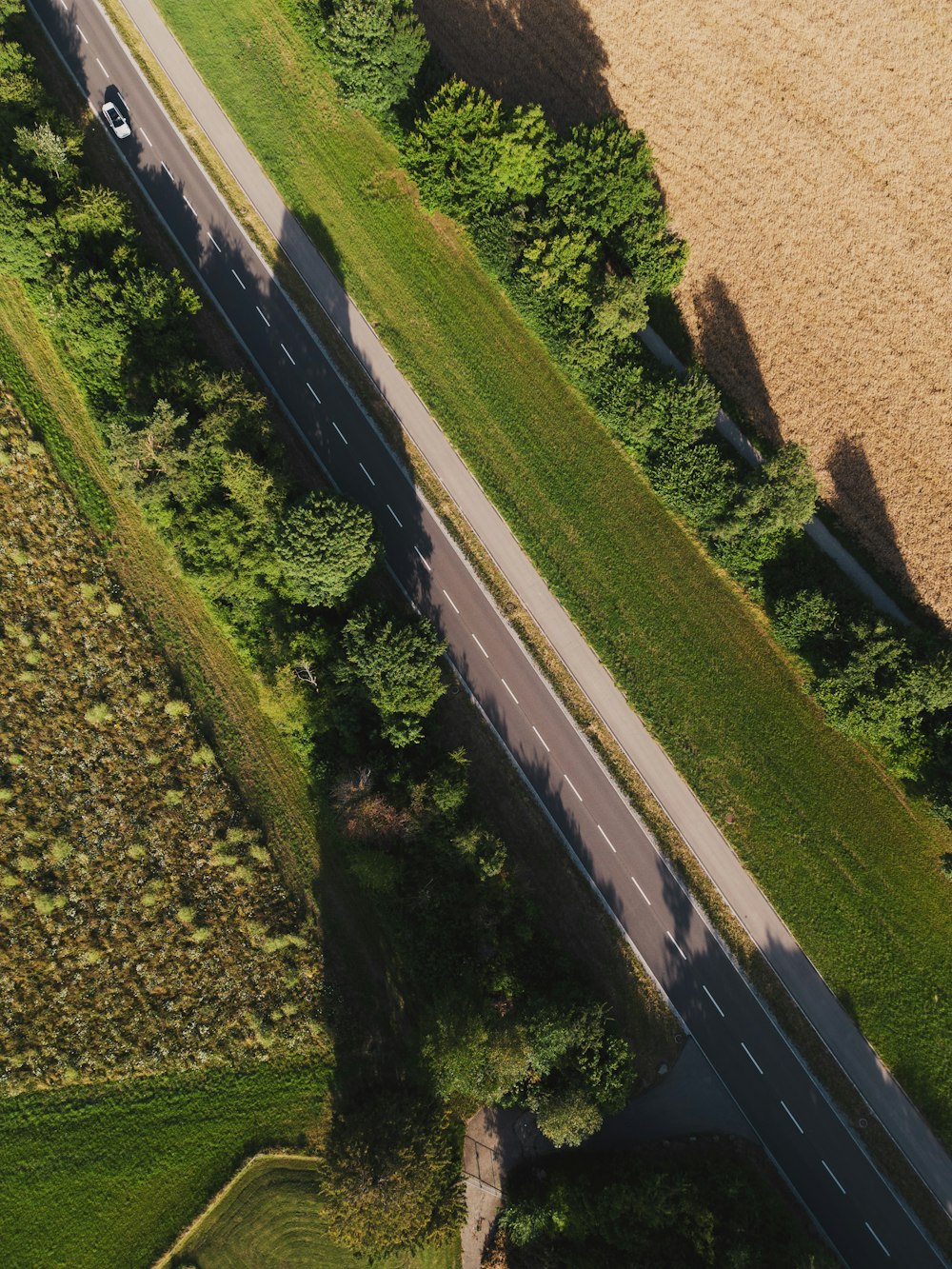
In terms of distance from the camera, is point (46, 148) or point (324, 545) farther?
point (46, 148)

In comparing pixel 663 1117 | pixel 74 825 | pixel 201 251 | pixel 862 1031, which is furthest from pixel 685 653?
pixel 201 251

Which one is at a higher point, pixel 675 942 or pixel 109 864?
pixel 109 864

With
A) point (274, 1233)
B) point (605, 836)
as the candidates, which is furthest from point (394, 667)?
point (274, 1233)

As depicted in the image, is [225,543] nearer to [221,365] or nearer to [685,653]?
[221,365]

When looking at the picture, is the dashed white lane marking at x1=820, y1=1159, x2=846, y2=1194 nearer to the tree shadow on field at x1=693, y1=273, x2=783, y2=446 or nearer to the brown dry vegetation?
the brown dry vegetation

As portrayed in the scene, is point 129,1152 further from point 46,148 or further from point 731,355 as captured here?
point 731,355

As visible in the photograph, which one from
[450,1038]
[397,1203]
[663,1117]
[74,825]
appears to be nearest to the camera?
[397,1203]
